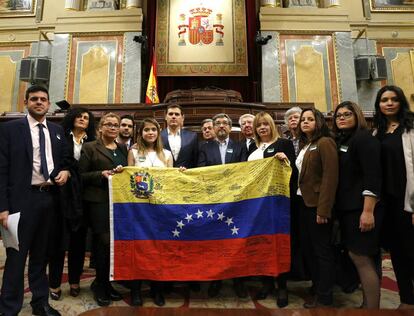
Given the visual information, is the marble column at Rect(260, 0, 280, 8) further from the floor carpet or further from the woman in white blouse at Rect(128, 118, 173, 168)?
the floor carpet

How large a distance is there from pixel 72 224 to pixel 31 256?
33 cm

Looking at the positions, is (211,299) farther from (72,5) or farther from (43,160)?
(72,5)

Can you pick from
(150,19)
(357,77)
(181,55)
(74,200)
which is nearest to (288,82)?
(357,77)

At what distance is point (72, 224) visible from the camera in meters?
2.40

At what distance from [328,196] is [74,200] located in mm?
1804

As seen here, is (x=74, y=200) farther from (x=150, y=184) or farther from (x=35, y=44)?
(x=35, y=44)

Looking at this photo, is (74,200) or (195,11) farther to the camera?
(195,11)

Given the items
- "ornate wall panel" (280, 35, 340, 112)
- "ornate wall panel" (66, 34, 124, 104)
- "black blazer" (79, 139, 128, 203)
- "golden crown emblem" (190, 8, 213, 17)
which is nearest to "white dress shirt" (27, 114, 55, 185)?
"black blazer" (79, 139, 128, 203)

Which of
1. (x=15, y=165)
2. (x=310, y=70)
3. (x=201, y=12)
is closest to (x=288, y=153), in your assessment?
(x=15, y=165)

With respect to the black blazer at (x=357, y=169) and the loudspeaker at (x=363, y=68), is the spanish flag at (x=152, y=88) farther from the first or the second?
the black blazer at (x=357, y=169)

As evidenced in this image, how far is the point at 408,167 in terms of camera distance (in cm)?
211

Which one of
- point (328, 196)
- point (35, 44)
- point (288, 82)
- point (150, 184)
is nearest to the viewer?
point (328, 196)

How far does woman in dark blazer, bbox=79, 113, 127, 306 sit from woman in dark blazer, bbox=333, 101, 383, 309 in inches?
65.6

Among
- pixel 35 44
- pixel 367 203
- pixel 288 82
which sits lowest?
pixel 367 203
